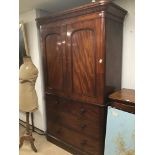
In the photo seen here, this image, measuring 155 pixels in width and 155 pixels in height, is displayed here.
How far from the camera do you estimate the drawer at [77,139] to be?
85.0 inches

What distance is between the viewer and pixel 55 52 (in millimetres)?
2533

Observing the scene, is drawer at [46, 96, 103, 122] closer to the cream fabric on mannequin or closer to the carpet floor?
the cream fabric on mannequin

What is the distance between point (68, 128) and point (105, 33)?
4.70 ft

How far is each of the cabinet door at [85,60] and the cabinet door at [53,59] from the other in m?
0.16

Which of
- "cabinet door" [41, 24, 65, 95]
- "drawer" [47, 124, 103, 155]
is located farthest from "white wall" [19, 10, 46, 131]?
"drawer" [47, 124, 103, 155]

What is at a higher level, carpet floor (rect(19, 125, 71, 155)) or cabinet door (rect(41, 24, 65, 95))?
cabinet door (rect(41, 24, 65, 95))

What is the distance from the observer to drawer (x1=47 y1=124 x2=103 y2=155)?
2160 mm

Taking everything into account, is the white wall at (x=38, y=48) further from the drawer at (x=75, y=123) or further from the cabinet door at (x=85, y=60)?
the cabinet door at (x=85, y=60)

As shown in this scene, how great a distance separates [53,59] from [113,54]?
3.06 ft

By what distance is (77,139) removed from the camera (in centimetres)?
238

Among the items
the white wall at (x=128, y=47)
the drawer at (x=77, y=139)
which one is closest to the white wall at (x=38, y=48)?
the white wall at (x=128, y=47)

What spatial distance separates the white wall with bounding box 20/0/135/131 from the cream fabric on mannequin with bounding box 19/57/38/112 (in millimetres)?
374
